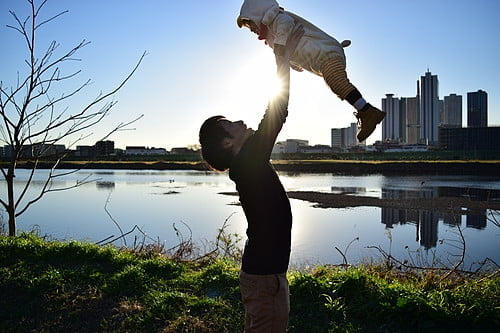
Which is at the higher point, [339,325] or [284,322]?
[284,322]

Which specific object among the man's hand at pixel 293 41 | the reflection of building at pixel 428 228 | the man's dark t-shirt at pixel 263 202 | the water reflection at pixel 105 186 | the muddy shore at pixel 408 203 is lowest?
the reflection of building at pixel 428 228

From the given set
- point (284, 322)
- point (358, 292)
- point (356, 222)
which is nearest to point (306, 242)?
point (356, 222)

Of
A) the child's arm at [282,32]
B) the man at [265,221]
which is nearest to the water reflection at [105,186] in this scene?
the man at [265,221]

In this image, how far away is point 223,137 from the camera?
2.24m

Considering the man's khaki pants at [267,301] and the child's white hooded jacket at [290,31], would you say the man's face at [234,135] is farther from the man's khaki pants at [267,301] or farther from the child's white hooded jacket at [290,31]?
the man's khaki pants at [267,301]

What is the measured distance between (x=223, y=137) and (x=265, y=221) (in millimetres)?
489

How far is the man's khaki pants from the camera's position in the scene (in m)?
2.15

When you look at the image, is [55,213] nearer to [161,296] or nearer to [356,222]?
[356,222]

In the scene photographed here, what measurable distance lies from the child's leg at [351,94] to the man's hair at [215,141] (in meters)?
0.59

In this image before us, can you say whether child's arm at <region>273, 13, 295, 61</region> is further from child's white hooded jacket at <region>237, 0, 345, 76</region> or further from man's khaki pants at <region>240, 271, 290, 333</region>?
man's khaki pants at <region>240, 271, 290, 333</region>

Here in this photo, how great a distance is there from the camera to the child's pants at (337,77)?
2109mm

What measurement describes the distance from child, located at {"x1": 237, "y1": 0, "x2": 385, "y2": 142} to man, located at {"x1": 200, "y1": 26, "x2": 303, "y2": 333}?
0.07 m

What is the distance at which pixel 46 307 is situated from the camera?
4336mm

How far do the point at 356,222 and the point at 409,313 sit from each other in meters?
11.6
